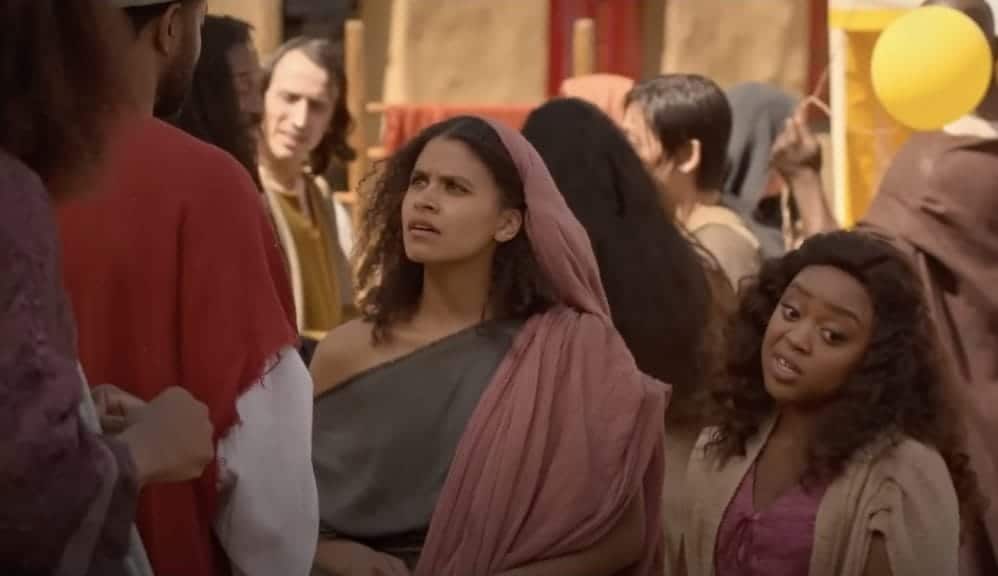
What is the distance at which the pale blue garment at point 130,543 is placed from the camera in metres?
1.53

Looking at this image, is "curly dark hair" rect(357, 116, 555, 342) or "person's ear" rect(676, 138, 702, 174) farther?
"person's ear" rect(676, 138, 702, 174)

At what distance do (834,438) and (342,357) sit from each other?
66 cm

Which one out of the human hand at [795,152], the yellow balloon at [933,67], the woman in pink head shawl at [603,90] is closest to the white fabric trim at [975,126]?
the yellow balloon at [933,67]

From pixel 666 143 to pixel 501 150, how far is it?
1457 millimetres

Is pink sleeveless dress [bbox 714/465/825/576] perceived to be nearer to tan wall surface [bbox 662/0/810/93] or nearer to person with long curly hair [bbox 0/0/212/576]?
person with long curly hair [bbox 0/0/212/576]

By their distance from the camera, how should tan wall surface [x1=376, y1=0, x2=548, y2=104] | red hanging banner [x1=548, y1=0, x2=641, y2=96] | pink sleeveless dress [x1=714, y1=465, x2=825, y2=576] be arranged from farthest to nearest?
1. red hanging banner [x1=548, y1=0, x2=641, y2=96]
2. tan wall surface [x1=376, y1=0, x2=548, y2=104]
3. pink sleeveless dress [x1=714, y1=465, x2=825, y2=576]

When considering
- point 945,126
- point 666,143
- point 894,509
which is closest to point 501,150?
point 894,509

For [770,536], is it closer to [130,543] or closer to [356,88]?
[130,543]

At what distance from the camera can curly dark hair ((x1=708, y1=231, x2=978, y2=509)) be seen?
8.17ft

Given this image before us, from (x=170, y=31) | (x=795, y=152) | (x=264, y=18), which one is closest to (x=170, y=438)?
(x=170, y=31)

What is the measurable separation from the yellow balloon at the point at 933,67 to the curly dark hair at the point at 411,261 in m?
1.72

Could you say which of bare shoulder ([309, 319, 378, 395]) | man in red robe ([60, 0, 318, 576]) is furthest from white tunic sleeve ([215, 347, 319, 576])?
bare shoulder ([309, 319, 378, 395])

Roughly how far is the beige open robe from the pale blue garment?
107cm

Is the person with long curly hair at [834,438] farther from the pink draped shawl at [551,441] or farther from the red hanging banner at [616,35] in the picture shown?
the red hanging banner at [616,35]
